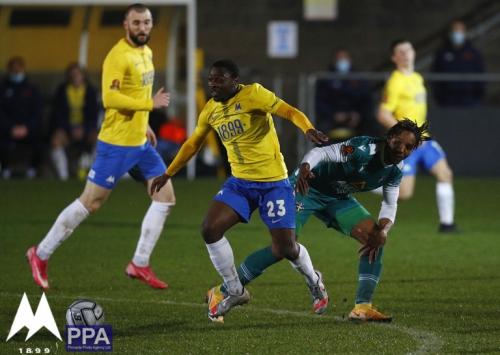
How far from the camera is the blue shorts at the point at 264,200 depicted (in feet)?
22.9

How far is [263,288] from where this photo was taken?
848 cm

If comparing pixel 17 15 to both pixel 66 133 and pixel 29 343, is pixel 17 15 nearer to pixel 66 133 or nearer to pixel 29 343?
pixel 66 133

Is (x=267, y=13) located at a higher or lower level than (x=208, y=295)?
higher

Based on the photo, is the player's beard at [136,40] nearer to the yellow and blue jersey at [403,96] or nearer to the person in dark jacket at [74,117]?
the yellow and blue jersey at [403,96]

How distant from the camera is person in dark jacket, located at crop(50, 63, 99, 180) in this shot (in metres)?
18.2

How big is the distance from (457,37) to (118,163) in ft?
38.4

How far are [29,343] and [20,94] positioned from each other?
41.3 ft

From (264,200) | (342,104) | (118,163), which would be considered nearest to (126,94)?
(118,163)

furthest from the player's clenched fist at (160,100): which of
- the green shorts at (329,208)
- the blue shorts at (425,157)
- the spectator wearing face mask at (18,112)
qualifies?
the spectator wearing face mask at (18,112)

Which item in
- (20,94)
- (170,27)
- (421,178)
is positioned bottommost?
(421,178)

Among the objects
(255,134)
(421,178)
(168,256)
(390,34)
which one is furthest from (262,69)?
(255,134)

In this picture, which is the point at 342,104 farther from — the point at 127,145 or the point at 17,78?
the point at 127,145

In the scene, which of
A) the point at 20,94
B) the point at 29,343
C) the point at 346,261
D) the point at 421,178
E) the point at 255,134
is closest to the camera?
the point at 29,343

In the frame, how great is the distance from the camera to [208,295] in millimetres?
7219
